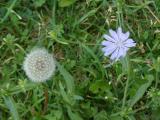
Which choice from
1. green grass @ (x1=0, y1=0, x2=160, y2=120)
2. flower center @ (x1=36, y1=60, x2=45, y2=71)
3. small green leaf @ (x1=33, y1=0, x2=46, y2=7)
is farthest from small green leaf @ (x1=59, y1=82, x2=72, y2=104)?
small green leaf @ (x1=33, y1=0, x2=46, y2=7)

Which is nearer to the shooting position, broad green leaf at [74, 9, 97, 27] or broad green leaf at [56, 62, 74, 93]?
broad green leaf at [56, 62, 74, 93]

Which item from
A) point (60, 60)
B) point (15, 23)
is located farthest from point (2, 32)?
point (60, 60)

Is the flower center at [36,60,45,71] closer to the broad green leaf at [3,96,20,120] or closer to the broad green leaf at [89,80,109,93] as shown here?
the broad green leaf at [3,96,20,120]

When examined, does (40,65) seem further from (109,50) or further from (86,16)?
(86,16)

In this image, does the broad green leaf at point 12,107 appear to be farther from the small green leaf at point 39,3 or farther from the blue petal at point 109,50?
the small green leaf at point 39,3

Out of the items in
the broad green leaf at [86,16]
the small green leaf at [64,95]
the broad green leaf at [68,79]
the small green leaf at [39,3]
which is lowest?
the small green leaf at [64,95]

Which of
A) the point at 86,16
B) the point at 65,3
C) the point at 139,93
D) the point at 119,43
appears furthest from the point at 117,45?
the point at 65,3

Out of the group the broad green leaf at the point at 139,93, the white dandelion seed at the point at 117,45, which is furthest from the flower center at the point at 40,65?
the broad green leaf at the point at 139,93
